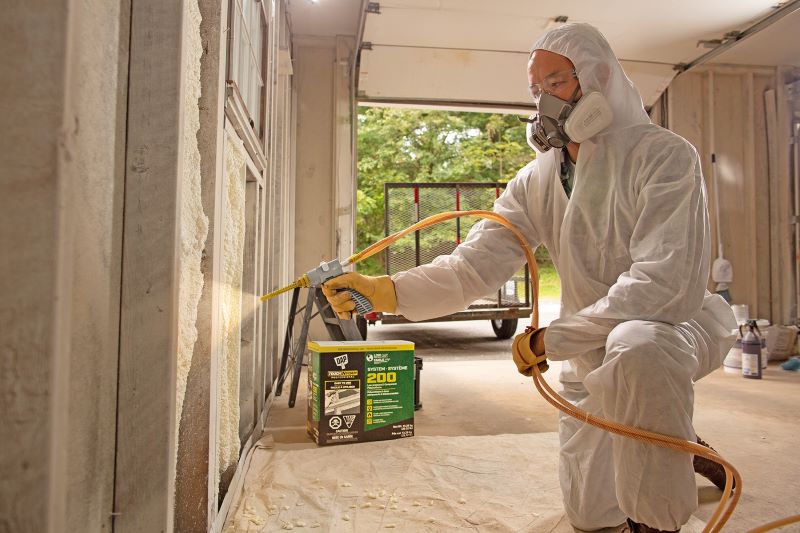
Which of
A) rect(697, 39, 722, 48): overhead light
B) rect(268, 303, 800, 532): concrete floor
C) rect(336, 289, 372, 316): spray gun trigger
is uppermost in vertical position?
rect(697, 39, 722, 48): overhead light

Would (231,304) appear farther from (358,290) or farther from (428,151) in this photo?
(428,151)

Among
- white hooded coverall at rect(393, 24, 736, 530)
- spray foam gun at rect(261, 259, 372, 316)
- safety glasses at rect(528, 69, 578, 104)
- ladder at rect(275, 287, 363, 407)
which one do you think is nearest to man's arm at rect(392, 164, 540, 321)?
white hooded coverall at rect(393, 24, 736, 530)

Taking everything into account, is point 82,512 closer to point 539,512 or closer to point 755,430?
point 539,512

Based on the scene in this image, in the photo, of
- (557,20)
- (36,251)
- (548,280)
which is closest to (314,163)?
(557,20)

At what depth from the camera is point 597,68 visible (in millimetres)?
1444

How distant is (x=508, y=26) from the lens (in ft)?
12.6

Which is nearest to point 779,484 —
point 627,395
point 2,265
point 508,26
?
point 627,395

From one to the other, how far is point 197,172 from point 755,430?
271 centimetres

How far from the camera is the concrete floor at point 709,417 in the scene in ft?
5.47

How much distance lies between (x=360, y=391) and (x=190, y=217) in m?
1.28

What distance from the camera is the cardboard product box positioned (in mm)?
2049

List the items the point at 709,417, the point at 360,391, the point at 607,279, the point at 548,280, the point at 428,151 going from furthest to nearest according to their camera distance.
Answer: the point at 428,151 < the point at 548,280 < the point at 709,417 < the point at 360,391 < the point at 607,279

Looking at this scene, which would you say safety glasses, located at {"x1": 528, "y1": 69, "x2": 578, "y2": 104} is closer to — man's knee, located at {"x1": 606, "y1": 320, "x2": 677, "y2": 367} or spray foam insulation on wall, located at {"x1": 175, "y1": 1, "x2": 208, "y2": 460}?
man's knee, located at {"x1": 606, "y1": 320, "x2": 677, "y2": 367}

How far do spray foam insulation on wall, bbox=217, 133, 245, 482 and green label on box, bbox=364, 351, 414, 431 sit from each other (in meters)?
0.60
